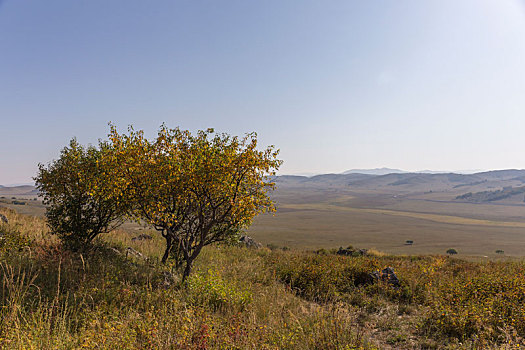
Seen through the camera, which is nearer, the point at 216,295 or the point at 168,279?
the point at 216,295

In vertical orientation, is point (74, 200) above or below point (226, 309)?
above

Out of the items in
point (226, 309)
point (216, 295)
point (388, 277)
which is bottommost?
point (388, 277)

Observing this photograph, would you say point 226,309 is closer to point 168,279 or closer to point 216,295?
point 216,295

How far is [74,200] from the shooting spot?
10906 millimetres

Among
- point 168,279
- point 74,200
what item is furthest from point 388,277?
point 74,200

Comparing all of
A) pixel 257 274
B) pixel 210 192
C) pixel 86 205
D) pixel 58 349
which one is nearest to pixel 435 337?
pixel 257 274

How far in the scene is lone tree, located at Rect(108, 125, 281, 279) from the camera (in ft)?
26.2

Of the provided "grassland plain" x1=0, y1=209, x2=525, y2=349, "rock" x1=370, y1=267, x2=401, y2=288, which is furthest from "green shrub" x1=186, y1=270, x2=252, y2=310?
"rock" x1=370, y1=267, x2=401, y2=288

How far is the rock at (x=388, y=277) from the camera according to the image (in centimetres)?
1142

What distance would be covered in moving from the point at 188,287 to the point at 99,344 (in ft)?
10.7

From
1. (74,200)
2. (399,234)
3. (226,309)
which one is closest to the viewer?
(226,309)

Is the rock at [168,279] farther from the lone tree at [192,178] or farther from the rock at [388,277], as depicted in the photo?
the rock at [388,277]

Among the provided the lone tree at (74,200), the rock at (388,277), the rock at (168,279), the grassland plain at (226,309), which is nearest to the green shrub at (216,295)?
the grassland plain at (226,309)

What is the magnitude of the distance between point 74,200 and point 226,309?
26.4 ft
